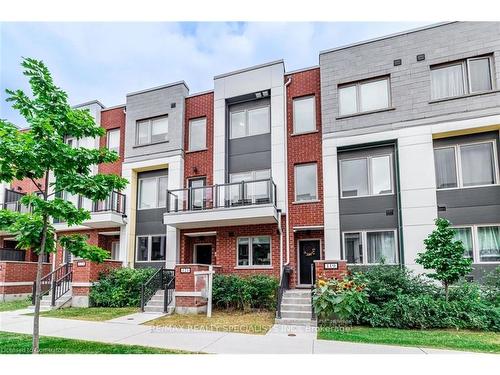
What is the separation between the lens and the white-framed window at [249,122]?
1516 centimetres

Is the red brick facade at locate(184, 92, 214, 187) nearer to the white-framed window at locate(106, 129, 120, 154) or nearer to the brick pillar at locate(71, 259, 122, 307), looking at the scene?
the white-framed window at locate(106, 129, 120, 154)

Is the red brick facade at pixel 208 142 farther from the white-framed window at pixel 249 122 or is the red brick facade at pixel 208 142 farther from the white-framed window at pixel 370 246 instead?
the white-framed window at pixel 370 246

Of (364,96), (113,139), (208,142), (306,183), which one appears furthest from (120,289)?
(364,96)

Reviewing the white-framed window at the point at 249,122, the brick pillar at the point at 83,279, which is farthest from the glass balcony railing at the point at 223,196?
the brick pillar at the point at 83,279

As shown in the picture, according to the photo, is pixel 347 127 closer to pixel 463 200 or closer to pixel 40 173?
pixel 463 200

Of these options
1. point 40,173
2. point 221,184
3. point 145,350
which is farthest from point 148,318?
point 40,173

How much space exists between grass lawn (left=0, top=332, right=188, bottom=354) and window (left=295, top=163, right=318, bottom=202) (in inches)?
331

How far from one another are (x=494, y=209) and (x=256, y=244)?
26.9 feet

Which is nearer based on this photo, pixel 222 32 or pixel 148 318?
pixel 222 32

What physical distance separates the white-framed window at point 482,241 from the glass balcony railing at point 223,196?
A: 21.2 ft

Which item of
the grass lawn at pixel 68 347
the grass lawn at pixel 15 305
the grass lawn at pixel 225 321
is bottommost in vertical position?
the grass lawn at pixel 15 305

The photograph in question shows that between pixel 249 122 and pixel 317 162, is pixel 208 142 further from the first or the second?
pixel 317 162

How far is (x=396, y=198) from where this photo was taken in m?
12.5
